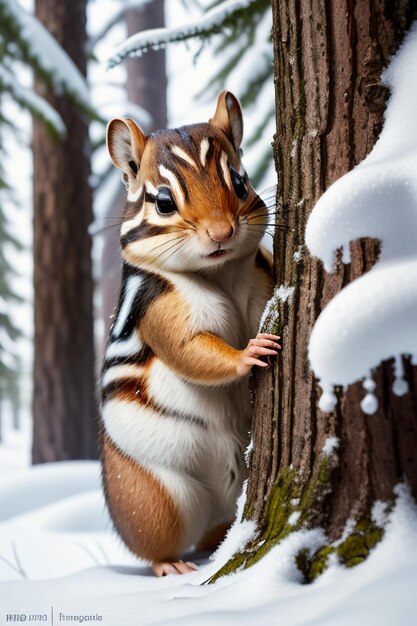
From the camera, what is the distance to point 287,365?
2396 millimetres

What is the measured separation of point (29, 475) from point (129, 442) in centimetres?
382

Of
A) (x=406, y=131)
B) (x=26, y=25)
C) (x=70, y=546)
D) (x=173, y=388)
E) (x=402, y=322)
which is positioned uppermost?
(x=26, y=25)

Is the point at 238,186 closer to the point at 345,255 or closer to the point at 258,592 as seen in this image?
the point at 345,255

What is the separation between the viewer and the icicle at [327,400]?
2051 millimetres

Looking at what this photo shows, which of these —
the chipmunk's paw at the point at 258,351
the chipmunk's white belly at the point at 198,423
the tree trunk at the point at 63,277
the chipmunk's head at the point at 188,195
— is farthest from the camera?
the tree trunk at the point at 63,277

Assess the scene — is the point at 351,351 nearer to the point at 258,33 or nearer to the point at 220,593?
the point at 220,593

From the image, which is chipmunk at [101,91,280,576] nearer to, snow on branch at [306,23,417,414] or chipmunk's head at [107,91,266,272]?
chipmunk's head at [107,91,266,272]

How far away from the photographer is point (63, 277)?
800 centimetres

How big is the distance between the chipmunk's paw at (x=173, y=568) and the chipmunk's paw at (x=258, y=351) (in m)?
0.96

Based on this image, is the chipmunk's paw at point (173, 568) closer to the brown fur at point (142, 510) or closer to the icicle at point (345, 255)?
the brown fur at point (142, 510)

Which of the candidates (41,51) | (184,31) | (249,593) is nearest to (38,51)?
(41,51)

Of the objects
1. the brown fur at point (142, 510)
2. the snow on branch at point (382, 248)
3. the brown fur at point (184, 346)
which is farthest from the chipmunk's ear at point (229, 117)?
the brown fur at point (142, 510)

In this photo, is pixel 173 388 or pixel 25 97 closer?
pixel 173 388

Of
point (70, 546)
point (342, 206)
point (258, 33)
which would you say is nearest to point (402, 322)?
point (342, 206)
